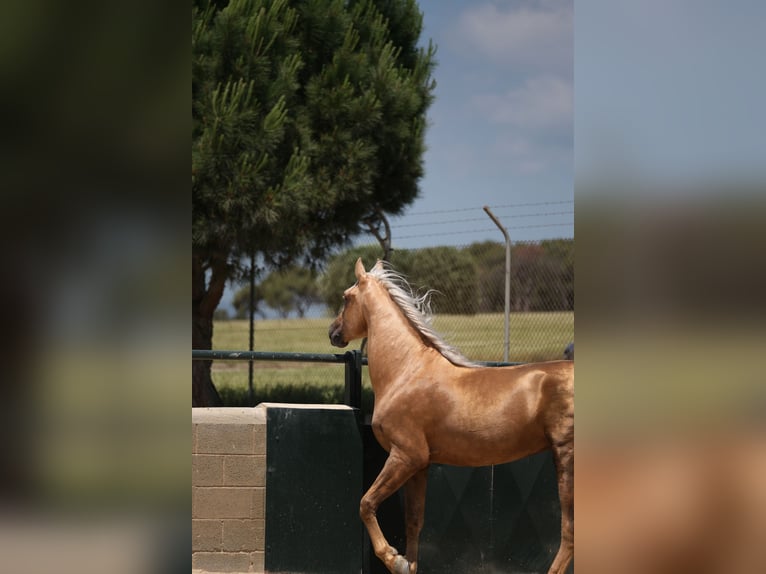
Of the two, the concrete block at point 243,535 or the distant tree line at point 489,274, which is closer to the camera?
the concrete block at point 243,535

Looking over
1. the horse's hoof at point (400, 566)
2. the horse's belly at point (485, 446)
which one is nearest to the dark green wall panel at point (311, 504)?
the horse's hoof at point (400, 566)

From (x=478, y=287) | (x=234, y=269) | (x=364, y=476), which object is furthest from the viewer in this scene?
(x=478, y=287)

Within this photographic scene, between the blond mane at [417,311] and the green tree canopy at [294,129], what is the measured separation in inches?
216

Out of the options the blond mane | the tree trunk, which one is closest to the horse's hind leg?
the blond mane

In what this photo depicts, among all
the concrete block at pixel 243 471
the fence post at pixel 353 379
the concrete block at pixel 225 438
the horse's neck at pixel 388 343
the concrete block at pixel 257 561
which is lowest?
the concrete block at pixel 257 561

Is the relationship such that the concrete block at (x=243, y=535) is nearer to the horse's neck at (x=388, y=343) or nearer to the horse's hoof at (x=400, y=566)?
the horse's hoof at (x=400, y=566)

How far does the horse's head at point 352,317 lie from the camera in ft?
16.5

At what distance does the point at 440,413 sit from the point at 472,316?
7.61m

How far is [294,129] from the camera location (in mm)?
11102
